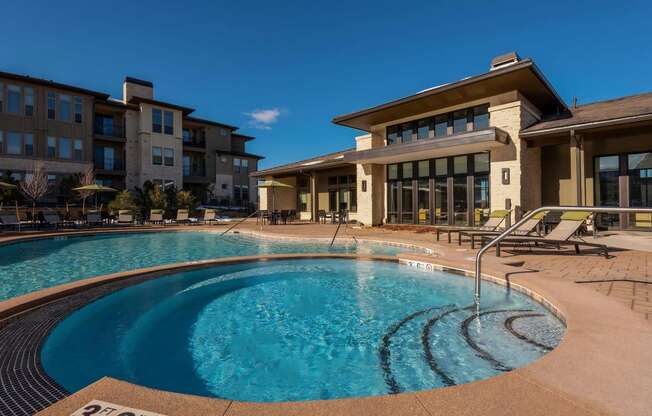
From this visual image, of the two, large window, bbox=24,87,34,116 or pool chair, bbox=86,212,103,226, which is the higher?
large window, bbox=24,87,34,116

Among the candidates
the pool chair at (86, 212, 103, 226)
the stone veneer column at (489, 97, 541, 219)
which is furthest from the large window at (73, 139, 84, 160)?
the stone veneer column at (489, 97, 541, 219)

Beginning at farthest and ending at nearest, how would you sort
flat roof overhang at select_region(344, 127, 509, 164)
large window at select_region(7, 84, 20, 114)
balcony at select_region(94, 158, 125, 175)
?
balcony at select_region(94, 158, 125, 175), large window at select_region(7, 84, 20, 114), flat roof overhang at select_region(344, 127, 509, 164)

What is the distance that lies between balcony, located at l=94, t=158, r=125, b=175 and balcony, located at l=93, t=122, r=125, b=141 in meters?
2.06

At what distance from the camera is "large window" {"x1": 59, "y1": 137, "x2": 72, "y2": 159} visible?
24516mm

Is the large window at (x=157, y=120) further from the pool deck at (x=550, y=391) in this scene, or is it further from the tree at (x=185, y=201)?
the pool deck at (x=550, y=391)

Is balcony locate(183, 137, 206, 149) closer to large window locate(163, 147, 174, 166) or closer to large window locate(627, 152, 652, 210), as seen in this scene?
large window locate(163, 147, 174, 166)

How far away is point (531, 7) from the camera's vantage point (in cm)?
1423

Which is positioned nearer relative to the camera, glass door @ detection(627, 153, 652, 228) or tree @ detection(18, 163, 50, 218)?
glass door @ detection(627, 153, 652, 228)

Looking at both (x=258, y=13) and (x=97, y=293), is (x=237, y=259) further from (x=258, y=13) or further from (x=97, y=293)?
(x=258, y=13)

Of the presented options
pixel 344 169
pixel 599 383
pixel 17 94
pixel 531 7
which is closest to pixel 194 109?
pixel 17 94

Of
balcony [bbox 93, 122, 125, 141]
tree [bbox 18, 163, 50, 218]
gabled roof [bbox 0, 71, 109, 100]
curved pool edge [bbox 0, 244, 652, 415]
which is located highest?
gabled roof [bbox 0, 71, 109, 100]

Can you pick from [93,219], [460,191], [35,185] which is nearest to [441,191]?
[460,191]

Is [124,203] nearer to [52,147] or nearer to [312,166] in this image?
[52,147]

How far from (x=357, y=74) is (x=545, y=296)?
23.8 meters
